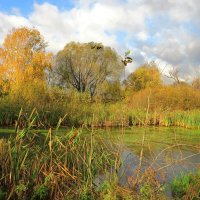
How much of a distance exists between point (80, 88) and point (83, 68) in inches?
83.1

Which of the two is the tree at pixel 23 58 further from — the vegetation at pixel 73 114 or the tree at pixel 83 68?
the tree at pixel 83 68

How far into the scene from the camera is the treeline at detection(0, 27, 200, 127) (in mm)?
18844

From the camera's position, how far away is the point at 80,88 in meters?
37.8

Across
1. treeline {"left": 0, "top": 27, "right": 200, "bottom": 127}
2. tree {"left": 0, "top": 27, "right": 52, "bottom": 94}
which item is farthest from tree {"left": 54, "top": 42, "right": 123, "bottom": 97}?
tree {"left": 0, "top": 27, "right": 52, "bottom": 94}

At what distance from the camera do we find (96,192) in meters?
5.25

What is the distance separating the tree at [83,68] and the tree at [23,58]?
8357 millimetres

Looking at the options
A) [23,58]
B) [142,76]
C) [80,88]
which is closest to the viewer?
[23,58]

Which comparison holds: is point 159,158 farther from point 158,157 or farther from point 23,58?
point 23,58

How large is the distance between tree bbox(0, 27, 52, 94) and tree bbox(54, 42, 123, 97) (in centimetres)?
836

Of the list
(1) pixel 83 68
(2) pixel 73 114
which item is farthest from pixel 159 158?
(1) pixel 83 68

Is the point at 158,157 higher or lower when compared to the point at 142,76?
lower

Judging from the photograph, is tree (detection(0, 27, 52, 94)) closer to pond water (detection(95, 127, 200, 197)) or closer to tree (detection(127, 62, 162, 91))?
tree (detection(127, 62, 162, 91))

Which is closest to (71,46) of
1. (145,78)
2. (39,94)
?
(145,78)

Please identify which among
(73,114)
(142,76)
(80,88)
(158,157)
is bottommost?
(158,157)
